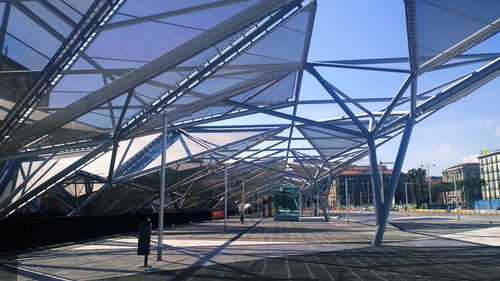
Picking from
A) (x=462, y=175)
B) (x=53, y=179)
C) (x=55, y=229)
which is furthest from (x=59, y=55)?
(x=462, y=175)

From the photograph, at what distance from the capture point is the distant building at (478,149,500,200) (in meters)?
108

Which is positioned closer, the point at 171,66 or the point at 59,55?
the point at 59,55

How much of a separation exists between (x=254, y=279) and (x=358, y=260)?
17.6 feet

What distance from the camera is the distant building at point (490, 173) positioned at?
108500mm

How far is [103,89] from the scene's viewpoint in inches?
619

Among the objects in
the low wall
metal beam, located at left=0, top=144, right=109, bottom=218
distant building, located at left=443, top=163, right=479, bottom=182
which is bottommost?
the low wall

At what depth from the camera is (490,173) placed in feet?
370

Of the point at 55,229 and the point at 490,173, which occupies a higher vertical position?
the point at 490,173

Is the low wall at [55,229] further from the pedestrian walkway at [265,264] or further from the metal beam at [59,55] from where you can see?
the metal beam at [59,55]

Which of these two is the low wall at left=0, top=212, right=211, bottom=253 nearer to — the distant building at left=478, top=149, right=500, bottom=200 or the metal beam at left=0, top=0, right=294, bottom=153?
the metal beam at left=0, top=0, right=294, bottom=153

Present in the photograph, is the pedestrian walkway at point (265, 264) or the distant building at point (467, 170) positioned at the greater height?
the distant building at point (467, 170)

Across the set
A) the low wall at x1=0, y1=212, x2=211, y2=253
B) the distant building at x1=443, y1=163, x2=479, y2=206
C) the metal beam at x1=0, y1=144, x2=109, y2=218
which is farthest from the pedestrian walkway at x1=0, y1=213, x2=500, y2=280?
the distant building at x1=443, y1=163, x2=479, y2=206

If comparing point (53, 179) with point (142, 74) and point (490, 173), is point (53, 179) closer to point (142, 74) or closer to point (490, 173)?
point (142, 74)

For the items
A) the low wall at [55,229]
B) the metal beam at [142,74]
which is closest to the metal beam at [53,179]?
the low wall at [55,229]
